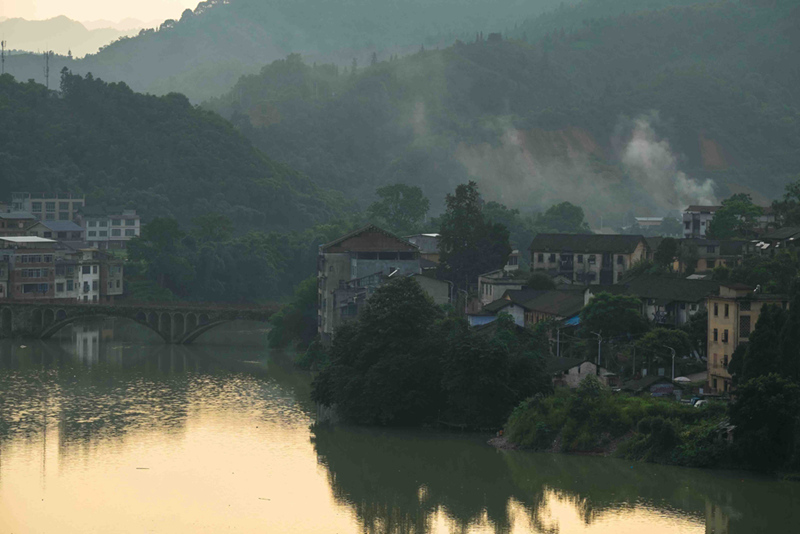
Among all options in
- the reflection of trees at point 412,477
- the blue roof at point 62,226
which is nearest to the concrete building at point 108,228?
the blue roof at point 62,226

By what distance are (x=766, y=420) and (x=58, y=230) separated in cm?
12181

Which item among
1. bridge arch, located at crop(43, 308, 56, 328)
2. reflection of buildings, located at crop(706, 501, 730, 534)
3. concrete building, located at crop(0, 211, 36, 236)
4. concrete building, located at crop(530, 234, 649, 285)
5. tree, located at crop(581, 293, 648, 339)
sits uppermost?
concrete building, located at crop(0, 211, 36, 236)

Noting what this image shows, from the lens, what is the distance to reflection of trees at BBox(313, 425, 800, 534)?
53.2 meters

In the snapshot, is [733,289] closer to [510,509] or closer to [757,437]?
[757,437]

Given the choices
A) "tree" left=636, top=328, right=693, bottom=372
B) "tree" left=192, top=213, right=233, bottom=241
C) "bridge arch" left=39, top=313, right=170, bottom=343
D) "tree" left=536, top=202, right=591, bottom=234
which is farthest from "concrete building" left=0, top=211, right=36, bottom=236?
"tree" left=636, top=328, right=693, bottom=372

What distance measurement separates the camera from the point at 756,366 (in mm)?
60406

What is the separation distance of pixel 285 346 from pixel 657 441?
54803 mm

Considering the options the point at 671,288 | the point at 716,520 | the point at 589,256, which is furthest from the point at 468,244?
the point at 716,520

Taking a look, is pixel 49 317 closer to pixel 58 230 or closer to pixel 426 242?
pixel 426 242

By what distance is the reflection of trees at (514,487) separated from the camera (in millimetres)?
53219

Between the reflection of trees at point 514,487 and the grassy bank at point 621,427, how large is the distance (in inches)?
35.3

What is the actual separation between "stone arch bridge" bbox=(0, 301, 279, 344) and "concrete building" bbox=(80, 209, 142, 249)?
54054mm

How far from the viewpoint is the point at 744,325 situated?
67.4 metres

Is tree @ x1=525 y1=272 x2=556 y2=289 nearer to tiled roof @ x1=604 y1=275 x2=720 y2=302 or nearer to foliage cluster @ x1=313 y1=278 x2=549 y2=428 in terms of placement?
tiled roof @ x1=604 y1=275 x2=720 y2=302
